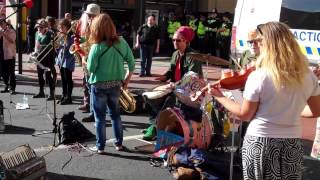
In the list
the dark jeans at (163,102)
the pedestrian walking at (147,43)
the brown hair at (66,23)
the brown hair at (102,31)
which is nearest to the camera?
the brown hair at (102,31)

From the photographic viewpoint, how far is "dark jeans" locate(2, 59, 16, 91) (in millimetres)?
11414

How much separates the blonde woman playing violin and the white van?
427cm

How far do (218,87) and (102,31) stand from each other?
2639 mm

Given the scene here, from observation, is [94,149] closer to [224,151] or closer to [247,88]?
[224,151]

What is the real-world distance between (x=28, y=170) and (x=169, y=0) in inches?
772

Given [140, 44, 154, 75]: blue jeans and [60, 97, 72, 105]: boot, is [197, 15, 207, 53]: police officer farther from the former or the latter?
[60, 97, 72, 105]: boot

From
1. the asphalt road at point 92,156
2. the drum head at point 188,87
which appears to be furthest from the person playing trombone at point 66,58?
the drum head at point 188,87

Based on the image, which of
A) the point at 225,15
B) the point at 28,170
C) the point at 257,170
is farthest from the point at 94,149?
the point at 225,15

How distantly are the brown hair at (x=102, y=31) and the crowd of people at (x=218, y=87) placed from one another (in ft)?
0.04

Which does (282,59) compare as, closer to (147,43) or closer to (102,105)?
(102,105)

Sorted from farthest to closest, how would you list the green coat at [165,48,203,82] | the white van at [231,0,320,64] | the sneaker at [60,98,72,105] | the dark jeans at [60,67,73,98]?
the sneaker at [60,98,72,105]
the dark jeans at [60,67,73,98]
the white van at [231,0,320,64]
the green coat at [165,48,203,82]

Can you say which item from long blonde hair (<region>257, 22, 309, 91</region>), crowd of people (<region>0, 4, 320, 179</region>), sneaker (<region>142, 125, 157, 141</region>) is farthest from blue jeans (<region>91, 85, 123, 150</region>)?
long blonde hair (<region>257, 22, 309, 91</region>)

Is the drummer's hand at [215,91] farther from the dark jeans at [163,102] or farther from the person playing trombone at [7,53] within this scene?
the person playing trombone at [7,53]

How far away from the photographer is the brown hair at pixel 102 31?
628 cm
